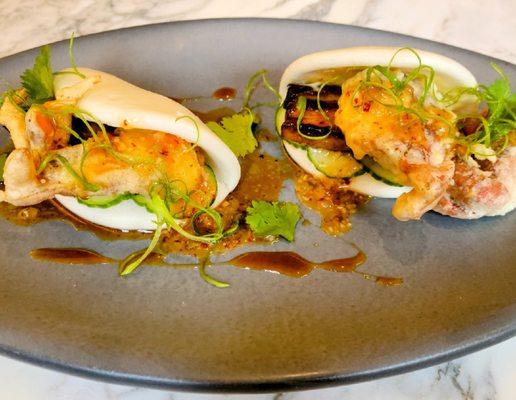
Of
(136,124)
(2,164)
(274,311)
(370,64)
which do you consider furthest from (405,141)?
(2,164)

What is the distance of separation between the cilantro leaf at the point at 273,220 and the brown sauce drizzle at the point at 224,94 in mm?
832

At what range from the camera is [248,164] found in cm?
292

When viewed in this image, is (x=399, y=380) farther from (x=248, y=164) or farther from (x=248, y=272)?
(x=248, y=164)

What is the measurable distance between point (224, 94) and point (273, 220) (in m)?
0.97

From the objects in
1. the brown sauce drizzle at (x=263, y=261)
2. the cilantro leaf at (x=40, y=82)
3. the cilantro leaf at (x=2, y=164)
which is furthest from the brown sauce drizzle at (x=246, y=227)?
the cilantro leaf at (x=40, y=82)

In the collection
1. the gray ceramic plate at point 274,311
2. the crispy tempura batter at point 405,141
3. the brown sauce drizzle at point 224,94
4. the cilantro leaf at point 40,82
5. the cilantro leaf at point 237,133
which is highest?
the crispy tempura batter at point 405,141

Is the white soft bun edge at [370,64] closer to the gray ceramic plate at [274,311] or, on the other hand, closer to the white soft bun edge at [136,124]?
the gray ceramic plate at [274,311]

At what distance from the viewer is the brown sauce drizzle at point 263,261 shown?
2.40 metres

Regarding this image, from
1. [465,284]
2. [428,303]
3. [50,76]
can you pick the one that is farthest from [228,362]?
[50,76]

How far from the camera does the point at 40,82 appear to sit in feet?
8.66

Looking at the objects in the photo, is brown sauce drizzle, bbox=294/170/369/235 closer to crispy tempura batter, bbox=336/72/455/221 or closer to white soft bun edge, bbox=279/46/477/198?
white soft bun edge, bbox=279/46/477/198

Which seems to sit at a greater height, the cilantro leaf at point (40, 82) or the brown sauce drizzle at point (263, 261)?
the cilantro leaf at point (40, 82)

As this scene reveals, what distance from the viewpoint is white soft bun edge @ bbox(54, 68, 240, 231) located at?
2375mm

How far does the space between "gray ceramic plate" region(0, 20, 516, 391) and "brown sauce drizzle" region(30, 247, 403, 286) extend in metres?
0.04
